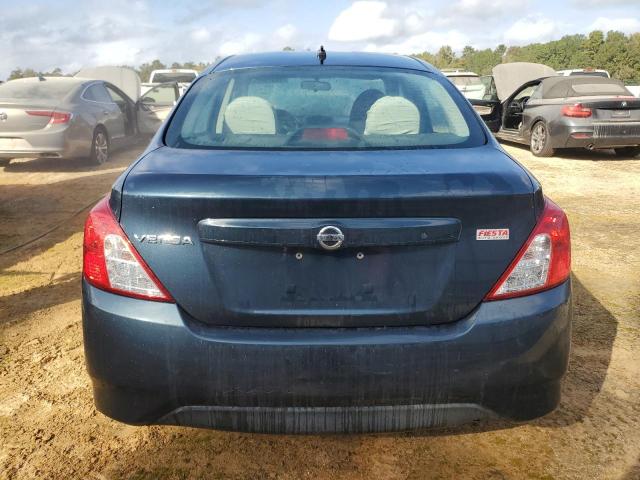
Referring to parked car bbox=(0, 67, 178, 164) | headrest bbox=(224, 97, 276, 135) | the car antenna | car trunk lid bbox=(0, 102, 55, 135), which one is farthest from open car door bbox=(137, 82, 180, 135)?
headrest bbox=(224, 97, 276, 135)

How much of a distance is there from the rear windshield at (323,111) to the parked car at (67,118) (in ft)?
22.7

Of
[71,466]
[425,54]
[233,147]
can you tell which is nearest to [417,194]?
[233,147]

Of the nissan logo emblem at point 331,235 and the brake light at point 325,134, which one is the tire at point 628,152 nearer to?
the brake light at point 325,134

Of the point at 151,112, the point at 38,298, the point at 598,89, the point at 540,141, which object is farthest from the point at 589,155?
the point at 38,298

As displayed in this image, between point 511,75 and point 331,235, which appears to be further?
point 511,75

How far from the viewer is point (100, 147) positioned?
10.0 m

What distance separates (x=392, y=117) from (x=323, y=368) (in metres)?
1.20

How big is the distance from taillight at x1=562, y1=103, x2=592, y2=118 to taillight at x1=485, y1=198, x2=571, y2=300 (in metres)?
8.84

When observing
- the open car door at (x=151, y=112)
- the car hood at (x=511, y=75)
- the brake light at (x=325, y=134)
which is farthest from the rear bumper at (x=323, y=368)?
the car hood at (x=511, y=75)

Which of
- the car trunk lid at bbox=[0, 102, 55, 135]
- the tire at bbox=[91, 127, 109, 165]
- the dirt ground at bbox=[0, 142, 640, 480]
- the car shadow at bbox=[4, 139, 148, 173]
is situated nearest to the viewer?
the dirt ground at bbox=[0, 142, 640, 480]

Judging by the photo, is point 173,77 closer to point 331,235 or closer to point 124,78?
point 124,78

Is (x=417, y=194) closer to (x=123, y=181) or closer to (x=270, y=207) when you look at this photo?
(x=270, y=207)

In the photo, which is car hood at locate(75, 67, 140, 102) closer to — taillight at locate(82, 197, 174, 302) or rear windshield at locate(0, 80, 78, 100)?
rear windshield at locate(0, 80, 78, 100)

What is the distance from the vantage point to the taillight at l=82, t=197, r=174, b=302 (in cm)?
191
